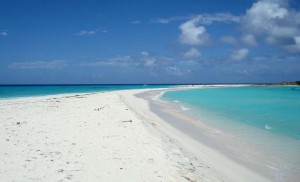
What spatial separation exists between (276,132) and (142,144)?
271 inches

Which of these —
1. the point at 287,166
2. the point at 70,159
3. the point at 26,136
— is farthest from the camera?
the point at 26,136

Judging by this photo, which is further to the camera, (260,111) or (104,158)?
(260,111)

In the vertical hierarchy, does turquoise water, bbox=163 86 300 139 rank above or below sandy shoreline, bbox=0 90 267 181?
below

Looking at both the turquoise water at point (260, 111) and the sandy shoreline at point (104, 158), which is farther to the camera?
the turquoise water at point (260, 111)

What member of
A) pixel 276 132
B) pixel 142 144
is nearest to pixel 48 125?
pixel 142 144

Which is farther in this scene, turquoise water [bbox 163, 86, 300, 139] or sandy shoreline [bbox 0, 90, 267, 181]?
turquoise water [bbox 163, 86, 300, 139]

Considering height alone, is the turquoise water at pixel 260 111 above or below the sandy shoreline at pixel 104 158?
below

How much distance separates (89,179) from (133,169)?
988 mm

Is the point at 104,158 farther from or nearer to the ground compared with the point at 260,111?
farther from the ground

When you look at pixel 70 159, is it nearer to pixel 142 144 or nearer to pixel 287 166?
pixel 142 144

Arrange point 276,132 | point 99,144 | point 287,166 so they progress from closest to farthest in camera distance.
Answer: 1. point 287,166
2. point 99,144
3. point 276,132

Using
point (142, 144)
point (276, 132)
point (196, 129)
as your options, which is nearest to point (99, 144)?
point (142, 144)

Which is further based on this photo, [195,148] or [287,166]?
[195,148]

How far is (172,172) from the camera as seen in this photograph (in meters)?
5.98
